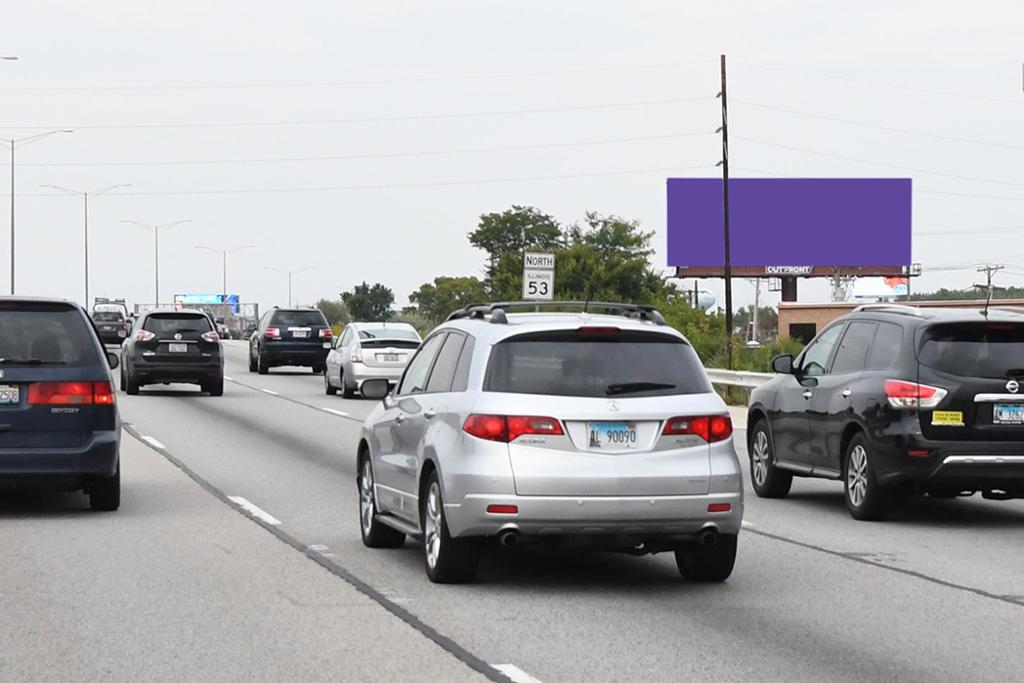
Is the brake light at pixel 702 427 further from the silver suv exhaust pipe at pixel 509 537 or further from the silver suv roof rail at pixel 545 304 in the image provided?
the silver suv exhaust pipe at pixel 509 537

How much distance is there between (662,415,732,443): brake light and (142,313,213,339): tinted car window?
1001 inches

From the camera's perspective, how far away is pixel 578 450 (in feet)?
35.5

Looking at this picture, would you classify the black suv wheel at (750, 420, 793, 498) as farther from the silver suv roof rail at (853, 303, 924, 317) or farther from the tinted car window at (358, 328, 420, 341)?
the tinted car window at (358, 328, 420, 341)

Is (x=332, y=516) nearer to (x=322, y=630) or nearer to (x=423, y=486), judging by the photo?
(x=423, y=486)

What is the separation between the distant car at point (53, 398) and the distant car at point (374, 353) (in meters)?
20.5

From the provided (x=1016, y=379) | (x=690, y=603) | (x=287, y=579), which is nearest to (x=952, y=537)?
(x=1016, y=379)

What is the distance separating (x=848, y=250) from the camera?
93.9 meters

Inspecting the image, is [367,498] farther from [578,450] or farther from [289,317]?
[289,317]

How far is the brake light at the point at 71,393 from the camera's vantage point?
14.9 meters

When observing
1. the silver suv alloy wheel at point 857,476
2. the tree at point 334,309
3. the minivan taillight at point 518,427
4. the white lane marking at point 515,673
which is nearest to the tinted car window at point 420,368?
the minivan taillight at point 518,427

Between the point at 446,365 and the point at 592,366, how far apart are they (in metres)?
1.25

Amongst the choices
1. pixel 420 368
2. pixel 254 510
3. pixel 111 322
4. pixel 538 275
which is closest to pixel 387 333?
pixel 538 275

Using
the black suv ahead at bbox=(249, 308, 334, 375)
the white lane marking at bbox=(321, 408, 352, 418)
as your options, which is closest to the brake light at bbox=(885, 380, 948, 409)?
the white lane marking at bbox=(321, 408, 352, 418)

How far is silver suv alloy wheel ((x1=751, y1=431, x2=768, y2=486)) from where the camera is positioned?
57.8 feet
